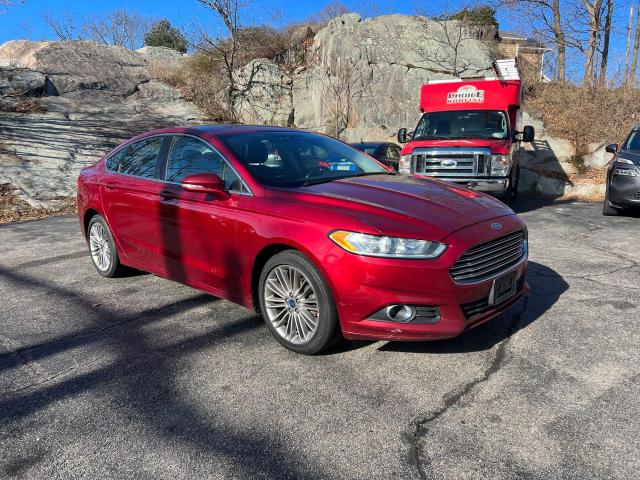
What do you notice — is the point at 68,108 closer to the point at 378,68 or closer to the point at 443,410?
the point at 378,68

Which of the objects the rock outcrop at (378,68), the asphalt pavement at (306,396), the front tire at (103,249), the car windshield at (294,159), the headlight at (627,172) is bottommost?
the asphalt pavement at (306,396)

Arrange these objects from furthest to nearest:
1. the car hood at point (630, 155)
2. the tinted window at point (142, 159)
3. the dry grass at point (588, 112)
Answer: the dry grass at point (588, 112) → the car hood at point (630, 155) → the tinted window at point (142, 159)

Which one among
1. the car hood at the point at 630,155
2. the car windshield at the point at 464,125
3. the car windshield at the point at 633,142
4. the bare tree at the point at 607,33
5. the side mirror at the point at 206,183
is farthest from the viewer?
the bare tree at the point at 607,33

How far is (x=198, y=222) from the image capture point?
4195mm

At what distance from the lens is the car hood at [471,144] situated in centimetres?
964

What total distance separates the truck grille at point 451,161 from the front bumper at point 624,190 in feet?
7.07

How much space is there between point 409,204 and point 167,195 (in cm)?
223

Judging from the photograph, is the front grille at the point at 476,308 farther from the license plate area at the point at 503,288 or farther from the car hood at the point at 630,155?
the car hood at the point at 630,155

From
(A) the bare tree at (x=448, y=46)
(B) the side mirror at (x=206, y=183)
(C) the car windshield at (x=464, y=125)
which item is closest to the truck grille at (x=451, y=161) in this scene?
(C) the car windshield at (x=464, y=125)

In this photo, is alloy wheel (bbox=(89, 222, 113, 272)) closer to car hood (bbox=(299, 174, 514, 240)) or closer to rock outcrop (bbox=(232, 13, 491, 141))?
car hood (bbox=(299, 174, 514, 240))

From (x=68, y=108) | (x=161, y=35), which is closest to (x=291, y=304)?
(x=68, y=108)

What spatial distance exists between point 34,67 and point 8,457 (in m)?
24.2

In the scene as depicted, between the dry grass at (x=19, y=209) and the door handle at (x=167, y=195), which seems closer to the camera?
the door handle at (x=167, y=195)

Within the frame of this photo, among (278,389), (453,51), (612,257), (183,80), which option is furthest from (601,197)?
(183,80)
